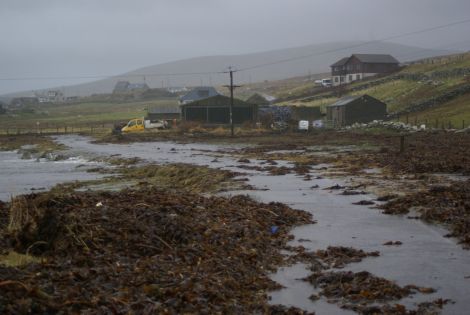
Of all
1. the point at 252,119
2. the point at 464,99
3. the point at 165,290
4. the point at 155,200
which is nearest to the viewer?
the point at 165,290

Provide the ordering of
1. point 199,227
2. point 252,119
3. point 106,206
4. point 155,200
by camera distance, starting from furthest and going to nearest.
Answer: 1. point 252,119
2. point 155,200
3. point 106,206
4. point 199,227

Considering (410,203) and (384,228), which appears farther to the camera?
(410,203)

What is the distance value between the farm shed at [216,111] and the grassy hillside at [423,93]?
1711 cm

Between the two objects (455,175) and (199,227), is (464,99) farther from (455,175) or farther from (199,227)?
(199,227)

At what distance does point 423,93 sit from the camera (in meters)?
76.5

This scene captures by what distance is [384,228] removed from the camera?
1466 centimetres

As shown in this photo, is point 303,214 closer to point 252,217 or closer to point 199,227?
point 252,217

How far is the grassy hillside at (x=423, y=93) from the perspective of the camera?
6222 cm

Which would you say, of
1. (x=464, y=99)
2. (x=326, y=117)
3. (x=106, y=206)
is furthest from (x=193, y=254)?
(x=326, y=117)

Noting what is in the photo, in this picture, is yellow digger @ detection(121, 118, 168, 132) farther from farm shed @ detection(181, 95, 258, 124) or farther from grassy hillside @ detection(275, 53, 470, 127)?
grassy hillside @ detection(275, 53, 470, 127)

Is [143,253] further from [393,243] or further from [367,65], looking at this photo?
[367,65]

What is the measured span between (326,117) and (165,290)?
229 ft

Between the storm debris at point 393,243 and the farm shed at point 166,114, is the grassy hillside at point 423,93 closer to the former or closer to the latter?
the farm shed at point 166,114

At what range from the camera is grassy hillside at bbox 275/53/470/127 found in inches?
2450
